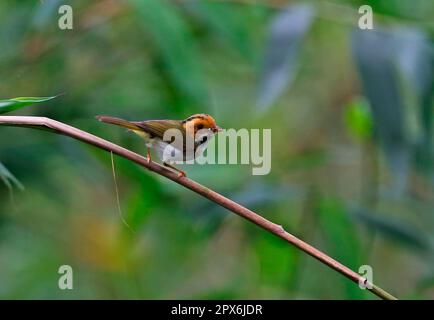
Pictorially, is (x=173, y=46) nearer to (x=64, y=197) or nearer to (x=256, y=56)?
(x=256, y=56)

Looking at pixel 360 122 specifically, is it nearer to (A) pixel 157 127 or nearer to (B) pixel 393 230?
(B) pixel 393 230

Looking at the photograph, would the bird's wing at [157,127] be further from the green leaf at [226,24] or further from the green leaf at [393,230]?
the green leaf at [393,230]

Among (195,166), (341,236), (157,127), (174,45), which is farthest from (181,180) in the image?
(195,166)

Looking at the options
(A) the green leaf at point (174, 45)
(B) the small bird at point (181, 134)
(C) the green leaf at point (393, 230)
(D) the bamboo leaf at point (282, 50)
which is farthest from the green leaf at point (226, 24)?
(B) the small bird at point (181, 134)

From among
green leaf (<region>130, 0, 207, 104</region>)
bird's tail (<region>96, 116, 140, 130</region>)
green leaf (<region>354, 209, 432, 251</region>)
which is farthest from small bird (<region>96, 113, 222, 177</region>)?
green leaf (<region>354, 209, 432, 251</region>)

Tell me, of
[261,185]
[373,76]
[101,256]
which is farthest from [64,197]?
[373,76]

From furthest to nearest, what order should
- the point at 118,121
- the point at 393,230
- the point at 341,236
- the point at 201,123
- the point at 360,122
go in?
1. the point at 360,122
2. the point at 393,230
3. the point at 341,236
4. the point at 201,123
5. the point at 118,121
